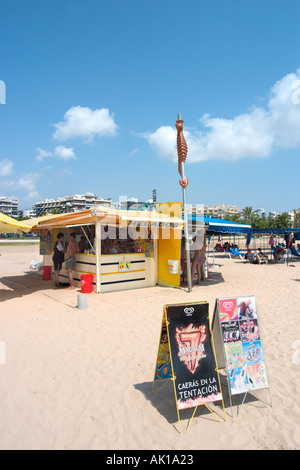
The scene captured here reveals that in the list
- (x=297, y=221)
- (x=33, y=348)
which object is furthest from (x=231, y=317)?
(x=297, y=221)

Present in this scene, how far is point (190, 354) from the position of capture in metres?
3.16

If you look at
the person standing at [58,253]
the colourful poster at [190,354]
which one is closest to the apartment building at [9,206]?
the person standing at [58,253]

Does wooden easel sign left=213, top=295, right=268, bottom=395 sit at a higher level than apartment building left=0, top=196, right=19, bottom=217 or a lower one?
lower

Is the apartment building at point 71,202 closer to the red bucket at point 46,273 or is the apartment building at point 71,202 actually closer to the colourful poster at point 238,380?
the red bucket at point 46,273

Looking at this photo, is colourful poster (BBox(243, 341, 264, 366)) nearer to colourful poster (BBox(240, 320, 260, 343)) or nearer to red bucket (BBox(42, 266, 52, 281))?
colourful poster (BBox(240, 320, 260, 343))

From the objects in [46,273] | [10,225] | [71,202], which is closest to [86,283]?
[10,225]

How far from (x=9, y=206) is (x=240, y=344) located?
150m

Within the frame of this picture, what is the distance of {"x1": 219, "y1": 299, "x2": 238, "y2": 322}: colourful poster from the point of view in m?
3.32

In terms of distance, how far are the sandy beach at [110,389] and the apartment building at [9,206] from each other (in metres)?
140

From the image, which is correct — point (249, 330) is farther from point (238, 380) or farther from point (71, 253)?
point (71, 253)

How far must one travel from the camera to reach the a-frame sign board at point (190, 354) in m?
3.02

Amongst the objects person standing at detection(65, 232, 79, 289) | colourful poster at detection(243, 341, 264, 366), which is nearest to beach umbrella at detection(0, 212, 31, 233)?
person standing at detection(65, 232, 79, 289)

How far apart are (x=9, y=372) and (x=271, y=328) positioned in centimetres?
457
